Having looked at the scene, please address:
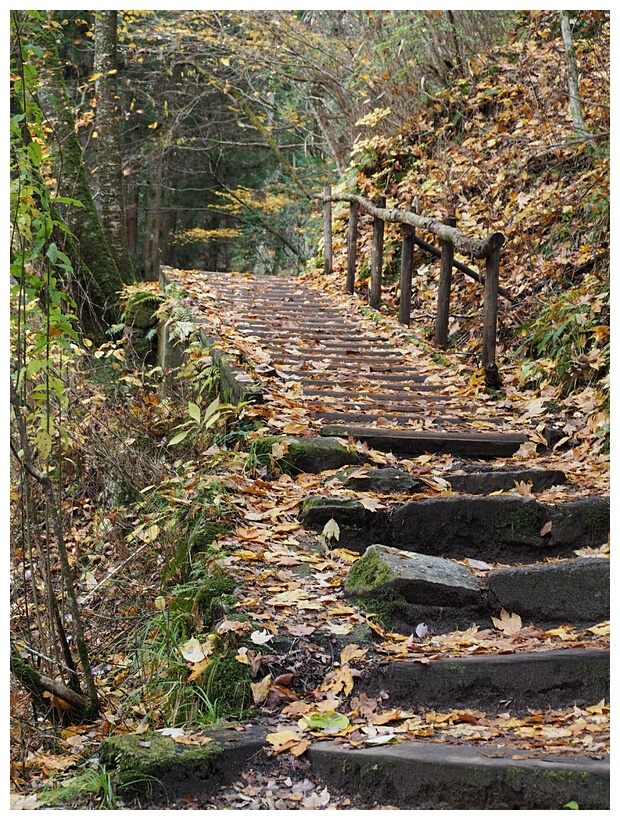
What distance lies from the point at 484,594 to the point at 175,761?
152 cm

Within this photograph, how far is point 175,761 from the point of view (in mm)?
2420

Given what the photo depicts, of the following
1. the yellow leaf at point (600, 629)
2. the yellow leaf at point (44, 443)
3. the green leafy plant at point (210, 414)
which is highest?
the yellow leaf at point (44, 443)

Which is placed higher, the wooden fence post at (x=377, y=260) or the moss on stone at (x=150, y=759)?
the wooden fence post at (x=377, y=260)

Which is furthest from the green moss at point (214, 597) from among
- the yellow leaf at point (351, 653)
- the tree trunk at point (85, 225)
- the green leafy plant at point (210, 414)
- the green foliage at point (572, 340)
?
the tree trunk at point (85, 225)

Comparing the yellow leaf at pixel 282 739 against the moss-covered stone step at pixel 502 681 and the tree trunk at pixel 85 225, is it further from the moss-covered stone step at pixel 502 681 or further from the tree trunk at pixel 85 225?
the tree trunk at pixel 85 225

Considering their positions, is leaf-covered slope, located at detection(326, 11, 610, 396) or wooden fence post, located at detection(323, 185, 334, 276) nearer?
leaf-covered slope, located at detection(326, 11, 610, 396)

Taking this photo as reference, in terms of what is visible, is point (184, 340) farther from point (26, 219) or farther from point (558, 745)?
point (558, 745)

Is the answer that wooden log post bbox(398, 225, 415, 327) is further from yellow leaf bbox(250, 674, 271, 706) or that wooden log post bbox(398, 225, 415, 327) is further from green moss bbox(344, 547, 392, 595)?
yellow leaf bbox(250, 674, 271, 706)

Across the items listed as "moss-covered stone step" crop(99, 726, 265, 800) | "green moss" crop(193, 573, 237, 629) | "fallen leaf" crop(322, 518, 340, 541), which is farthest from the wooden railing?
"moss-covered stone step" crop(99, 726, 265, 800)

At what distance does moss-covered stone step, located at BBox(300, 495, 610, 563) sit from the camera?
3.80 m

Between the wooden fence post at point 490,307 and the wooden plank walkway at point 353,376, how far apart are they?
1.25ft

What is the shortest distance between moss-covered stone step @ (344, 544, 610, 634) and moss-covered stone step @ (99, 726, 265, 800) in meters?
0.90

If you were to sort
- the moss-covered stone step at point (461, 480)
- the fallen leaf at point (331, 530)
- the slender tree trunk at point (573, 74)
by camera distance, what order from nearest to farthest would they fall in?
1. the fallen leaf at point (331, 530)
2. the moss-covered stone step at point (461, 480)
3. the slender tree trunk at point (573, 74)

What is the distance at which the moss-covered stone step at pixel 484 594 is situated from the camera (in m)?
3.21
